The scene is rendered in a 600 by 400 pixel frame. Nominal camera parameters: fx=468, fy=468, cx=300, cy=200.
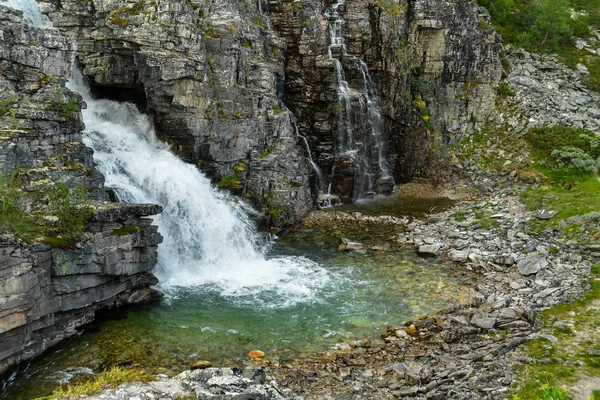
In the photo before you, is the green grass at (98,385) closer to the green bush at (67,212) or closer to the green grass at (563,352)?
the green bush at (67,212)

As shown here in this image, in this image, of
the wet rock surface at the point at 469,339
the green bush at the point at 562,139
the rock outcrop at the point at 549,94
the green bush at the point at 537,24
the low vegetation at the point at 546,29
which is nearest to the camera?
the wet rock surface at the point at 469,339

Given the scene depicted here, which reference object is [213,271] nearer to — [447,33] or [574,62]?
[447,33]

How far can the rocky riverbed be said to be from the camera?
45.3 feet

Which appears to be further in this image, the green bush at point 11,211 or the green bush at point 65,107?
the green bush at point 65,107

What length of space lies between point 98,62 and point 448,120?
2959cm

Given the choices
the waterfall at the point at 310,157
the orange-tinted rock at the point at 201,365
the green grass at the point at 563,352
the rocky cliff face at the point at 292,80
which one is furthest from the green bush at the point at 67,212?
the waterfall at the point at 310,157

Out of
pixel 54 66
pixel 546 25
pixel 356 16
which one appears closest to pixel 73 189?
pixel 54 66

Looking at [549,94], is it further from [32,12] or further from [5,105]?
[5,105]

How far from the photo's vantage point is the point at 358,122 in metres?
36.3

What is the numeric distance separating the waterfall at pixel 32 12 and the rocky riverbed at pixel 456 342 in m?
20.8

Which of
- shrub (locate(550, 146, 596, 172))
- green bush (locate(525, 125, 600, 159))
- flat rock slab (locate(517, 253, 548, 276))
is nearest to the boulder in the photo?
flat rock slab (locate(517, 253, 548, 276))

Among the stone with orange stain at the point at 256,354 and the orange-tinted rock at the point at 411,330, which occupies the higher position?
the stone with orange stain at the point at 256,354

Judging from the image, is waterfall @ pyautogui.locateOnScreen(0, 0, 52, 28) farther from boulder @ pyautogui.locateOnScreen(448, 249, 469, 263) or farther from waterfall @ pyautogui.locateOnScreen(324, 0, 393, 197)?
boulder @ pyautogui.locateOnScreen(448, 249, 469, 263)

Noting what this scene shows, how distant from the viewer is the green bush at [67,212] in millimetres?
17406
